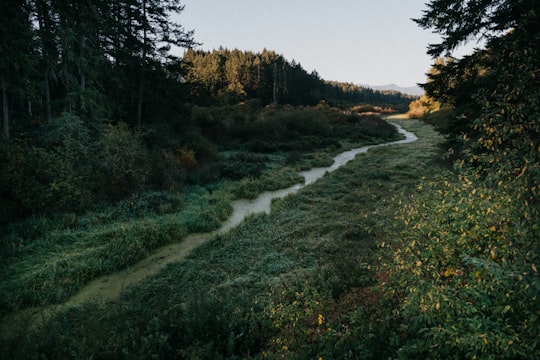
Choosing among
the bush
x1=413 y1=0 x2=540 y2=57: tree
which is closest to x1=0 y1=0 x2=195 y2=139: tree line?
the bush

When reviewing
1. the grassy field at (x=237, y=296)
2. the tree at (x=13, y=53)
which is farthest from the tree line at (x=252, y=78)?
the grassy field at (x=237, y=296)

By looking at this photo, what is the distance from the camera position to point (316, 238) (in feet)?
29.3

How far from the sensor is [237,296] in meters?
6.11

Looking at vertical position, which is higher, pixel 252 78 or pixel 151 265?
pixel 252 78

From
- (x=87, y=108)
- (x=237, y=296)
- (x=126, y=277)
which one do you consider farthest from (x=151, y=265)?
(x=87, y=108)

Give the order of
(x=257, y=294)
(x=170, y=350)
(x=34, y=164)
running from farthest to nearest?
(x=34, y=164) → (x=257, y=294) → (x=170, y=350)

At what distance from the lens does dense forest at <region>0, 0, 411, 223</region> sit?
1069 centimetres

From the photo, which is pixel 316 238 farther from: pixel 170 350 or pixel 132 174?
pixel 132 174

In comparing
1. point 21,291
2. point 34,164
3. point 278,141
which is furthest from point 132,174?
point 278,141

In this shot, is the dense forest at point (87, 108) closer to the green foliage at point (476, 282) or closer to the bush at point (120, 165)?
the bush at point (120, 165)

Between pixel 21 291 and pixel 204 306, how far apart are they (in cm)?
482

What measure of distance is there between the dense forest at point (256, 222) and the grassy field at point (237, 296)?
4cm

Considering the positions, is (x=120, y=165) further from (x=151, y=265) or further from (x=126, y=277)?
(x=126, y=277)

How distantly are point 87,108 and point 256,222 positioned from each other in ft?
37.9
